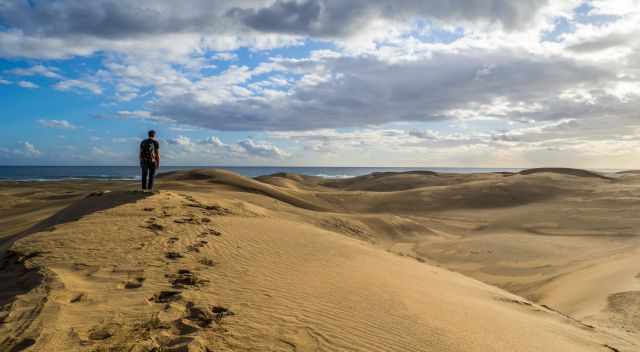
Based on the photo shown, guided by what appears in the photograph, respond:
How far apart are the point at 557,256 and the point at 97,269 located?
13737 mm

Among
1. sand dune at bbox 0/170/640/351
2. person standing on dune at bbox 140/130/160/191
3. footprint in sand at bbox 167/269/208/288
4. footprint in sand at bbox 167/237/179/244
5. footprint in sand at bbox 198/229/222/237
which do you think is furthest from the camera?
person standing on dune at bbox 140/130/160/191

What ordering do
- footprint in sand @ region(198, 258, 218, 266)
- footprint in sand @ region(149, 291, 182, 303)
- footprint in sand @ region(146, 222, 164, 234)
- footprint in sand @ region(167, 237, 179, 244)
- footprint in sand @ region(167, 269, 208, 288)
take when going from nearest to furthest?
footprint in sand @ region(149, 291, 182, 303) < footprint in sand @ region(167, 269, 208, 288) < footprint in sand @ region(198, 258, 218, 266) < footprint in sand @ region(167, 237, 179, 244) < footprint in sand @ region(146, 222, 164, 234)

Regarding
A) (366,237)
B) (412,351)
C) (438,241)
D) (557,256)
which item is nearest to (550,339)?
(412,351)

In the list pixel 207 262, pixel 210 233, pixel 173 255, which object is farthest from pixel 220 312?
pixel 210 233

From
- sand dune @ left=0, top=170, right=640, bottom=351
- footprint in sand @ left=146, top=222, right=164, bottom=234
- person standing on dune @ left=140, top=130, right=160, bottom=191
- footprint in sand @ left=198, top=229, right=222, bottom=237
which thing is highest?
person standing on dune @ left=140, top=130, right=160, bottom=191

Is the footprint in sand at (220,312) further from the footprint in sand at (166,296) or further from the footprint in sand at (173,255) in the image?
Answer: the footprint in sand at (173,255)

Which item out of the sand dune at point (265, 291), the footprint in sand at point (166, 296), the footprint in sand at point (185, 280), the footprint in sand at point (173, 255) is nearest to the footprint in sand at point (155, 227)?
the sand dune at point (265, 291)

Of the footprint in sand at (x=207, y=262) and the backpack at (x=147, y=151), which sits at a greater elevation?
the backpack at (x=147, y=151)

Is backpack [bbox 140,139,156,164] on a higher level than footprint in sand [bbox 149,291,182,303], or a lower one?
higher

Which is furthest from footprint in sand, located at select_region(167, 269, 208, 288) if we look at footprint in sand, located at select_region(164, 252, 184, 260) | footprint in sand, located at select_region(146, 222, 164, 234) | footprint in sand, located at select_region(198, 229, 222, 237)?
footprint in sand, located at select_region(146, 222, 164, 234)

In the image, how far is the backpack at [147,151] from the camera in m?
11.1

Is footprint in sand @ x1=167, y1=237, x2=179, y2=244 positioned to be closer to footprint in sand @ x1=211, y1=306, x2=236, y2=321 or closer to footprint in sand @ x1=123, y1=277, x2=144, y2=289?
footprint in sand @ x1=123, y1=277, x2=144, y2=289

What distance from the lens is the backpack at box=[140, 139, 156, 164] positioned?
1105 cm

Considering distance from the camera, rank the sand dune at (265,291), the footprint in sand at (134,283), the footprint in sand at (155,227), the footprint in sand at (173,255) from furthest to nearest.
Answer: the footprint in sand at (155,227)
the footprint in sand at (173,255)
the footprint in sand at (134,283)
the sand dune at (265,291)
